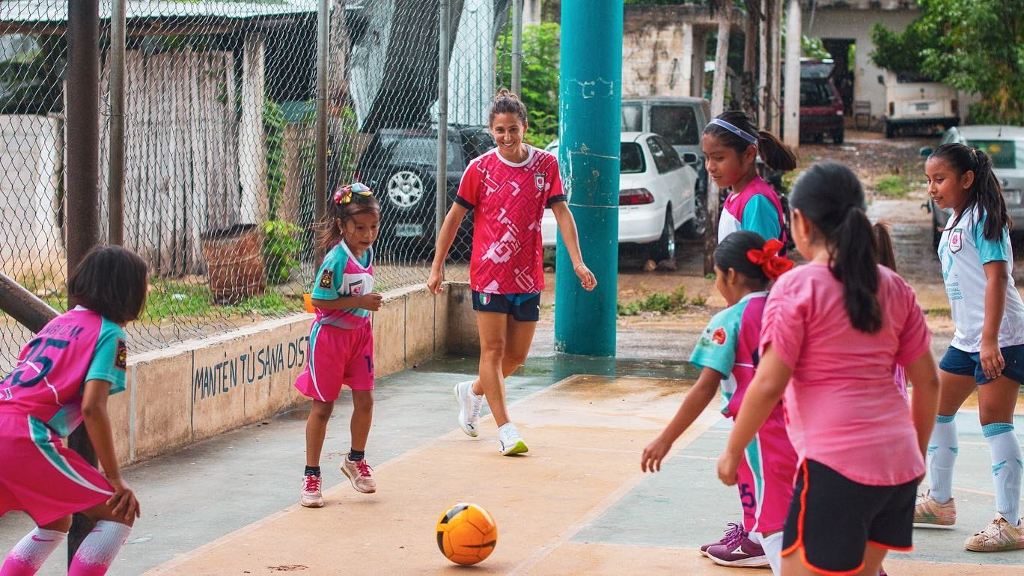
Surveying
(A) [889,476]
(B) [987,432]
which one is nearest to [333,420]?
(B) [987,432]

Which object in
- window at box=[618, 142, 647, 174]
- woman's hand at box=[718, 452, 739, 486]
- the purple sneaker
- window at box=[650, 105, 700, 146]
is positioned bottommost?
the purple sneaker

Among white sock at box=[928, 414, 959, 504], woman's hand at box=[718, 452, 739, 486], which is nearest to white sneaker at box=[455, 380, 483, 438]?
white sock at box=[928, 414, 959, 504]

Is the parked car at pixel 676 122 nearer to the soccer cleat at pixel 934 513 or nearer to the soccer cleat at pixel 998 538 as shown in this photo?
the soccer cleat at pixel 934 513

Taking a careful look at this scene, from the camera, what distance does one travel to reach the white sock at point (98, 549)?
4.13 meters

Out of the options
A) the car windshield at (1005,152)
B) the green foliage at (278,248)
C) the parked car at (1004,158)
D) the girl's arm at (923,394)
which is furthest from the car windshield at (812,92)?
the girl's arm at (923,394)

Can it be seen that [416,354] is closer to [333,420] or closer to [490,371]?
[333,420]

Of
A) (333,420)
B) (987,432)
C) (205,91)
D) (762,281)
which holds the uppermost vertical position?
(205,91)

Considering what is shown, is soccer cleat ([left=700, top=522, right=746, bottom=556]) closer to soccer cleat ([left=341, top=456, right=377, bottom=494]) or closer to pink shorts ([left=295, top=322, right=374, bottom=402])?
soccer cleat ([left=341, top=456, right=377, bottom=494])

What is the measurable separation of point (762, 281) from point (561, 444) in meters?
3.34

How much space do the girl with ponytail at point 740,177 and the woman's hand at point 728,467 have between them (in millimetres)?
1672

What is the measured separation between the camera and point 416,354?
10164 millimetres

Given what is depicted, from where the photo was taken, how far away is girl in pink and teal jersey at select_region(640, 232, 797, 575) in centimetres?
405

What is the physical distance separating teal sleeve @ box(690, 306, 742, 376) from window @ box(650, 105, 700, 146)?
16431 mm

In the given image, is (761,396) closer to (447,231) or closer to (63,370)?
(63,370)
